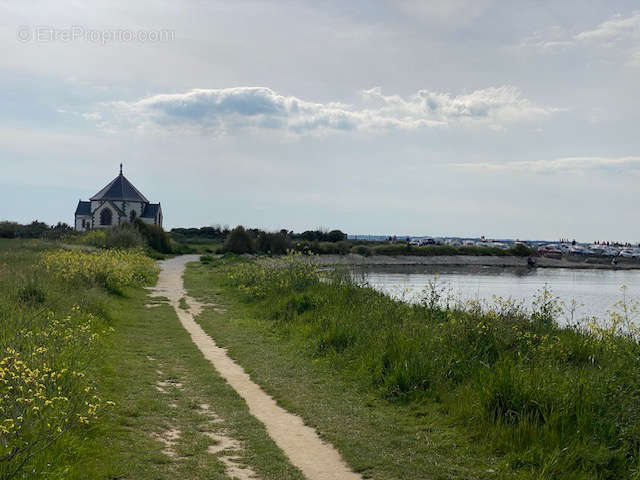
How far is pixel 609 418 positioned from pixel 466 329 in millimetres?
3565

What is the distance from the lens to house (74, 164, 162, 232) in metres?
72.8

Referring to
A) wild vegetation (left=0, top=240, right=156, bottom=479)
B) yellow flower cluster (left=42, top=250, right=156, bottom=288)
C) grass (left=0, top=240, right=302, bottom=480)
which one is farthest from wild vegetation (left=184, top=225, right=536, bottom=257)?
grass (left=0, top=240, right=302, bottom=480)

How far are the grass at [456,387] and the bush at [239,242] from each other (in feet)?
140

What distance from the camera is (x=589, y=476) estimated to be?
19.4ft

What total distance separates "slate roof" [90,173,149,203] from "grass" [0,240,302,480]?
204 feet

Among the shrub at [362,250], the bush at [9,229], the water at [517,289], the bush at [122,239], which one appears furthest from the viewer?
the shrub at [362,250]

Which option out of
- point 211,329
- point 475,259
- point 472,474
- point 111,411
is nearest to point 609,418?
point 472,474

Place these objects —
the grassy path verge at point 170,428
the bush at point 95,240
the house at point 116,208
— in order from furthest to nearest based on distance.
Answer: the house at point 116,208 < the bush at point 95,240 < the grassy path verge at point 170,428

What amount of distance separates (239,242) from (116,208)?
23106 millimetres

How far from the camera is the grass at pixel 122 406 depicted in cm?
609

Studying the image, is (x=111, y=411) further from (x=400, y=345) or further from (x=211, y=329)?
(x=211, y=329)

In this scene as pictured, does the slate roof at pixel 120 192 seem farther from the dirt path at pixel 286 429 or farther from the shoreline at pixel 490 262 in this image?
the dirt path at pixel 286 429

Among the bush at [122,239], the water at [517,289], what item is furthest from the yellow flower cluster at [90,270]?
the bush at [122,239]

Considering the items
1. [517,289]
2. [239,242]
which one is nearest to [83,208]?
[239,242]
